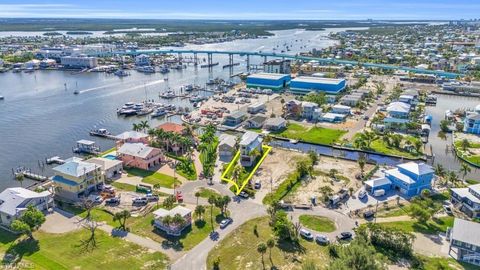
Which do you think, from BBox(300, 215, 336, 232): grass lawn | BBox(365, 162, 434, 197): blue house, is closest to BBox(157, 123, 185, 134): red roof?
BBox(300, 215, 336, 232): grass lawn

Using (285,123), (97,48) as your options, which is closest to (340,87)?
(285,123)

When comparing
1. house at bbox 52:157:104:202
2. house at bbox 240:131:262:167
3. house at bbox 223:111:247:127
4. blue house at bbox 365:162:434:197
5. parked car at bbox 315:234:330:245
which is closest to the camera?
parked car at bbox 315:234:330:245

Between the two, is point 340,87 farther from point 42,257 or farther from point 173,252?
point 42,257

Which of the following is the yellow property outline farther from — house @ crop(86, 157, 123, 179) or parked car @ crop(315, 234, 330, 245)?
house @ crop(86, 157, 123, 179)

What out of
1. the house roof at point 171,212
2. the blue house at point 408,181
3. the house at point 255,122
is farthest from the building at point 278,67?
the house roof at point 171,212

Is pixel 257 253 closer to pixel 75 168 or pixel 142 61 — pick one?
pixel 75 168

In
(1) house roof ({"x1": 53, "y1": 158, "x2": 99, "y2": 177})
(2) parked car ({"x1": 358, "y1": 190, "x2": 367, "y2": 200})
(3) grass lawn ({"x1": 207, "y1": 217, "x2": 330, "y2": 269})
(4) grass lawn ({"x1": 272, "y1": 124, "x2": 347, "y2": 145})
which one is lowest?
(3) grass lawn ({"x1": 207, "y1": 217, "x2": 330, "y2": 269})

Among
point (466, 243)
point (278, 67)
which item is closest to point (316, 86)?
point (278, 67)
